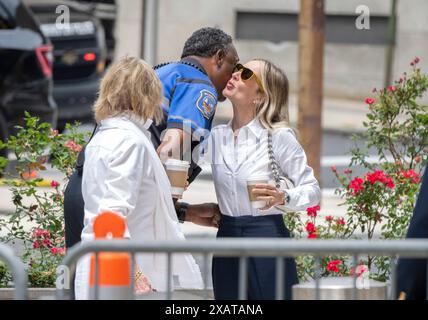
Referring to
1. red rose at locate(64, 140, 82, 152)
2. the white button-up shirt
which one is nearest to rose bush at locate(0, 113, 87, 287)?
red rose at locate(64, 140, 82, 152)

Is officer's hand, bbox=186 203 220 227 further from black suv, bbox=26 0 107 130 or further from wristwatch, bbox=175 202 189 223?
black suv, bbox=26 0 107 130

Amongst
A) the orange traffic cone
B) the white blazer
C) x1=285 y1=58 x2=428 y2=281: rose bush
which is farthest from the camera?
x1=285 y1=58 x2=428 y2=281: rose bush

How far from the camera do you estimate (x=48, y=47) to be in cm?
1255

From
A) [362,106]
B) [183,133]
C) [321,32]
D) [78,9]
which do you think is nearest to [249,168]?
[183,133]

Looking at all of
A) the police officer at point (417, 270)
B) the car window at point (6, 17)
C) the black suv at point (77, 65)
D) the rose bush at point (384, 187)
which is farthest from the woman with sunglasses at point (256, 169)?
the black suv at point (77, 65)

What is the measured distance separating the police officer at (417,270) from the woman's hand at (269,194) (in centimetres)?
126

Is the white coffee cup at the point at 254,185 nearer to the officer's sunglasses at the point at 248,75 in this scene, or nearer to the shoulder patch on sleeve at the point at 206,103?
the officer's sunglasses at the point at 248,75

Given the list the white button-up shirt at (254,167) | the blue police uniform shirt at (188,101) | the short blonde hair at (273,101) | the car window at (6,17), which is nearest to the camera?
the white button-up shirt at (254,167)

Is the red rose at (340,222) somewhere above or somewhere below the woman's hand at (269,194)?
below

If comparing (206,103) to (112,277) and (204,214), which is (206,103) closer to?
(204,214)

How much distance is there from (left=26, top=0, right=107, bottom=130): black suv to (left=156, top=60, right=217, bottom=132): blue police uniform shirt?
786 centimetres

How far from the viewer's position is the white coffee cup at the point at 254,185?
5832mm

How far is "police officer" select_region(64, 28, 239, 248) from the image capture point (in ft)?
20.5

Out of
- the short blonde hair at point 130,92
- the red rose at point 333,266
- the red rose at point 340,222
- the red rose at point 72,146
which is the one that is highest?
the short blonde hair at point 130,92
